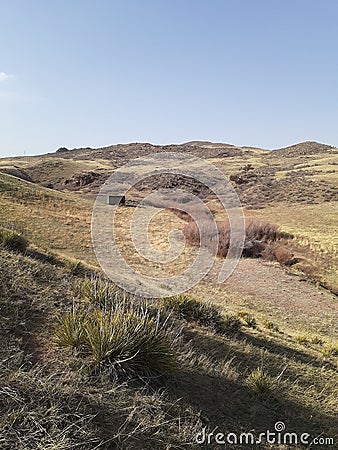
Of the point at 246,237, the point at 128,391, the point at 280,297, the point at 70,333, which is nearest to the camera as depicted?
the point at 128,391

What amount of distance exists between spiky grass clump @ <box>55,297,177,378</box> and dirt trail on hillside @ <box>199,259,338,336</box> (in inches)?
255

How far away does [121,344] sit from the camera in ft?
14.6

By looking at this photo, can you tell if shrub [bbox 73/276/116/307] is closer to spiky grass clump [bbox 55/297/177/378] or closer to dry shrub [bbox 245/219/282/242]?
spiky grass clump [bbox 55/297/177/378]

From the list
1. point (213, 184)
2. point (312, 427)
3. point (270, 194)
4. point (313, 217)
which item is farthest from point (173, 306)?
point (213, 184)

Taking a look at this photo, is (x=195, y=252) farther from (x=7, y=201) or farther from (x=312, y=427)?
(x=312, y=427)

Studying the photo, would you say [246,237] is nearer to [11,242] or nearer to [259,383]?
[11,242]

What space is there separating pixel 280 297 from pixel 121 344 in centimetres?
1011

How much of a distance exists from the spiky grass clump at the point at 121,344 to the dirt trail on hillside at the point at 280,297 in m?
6.48

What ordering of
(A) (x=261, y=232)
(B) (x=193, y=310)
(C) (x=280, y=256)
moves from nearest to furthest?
(B) (x=193, y=310) → (C) (x=280, y=256) → (A) (x=261, y=232)

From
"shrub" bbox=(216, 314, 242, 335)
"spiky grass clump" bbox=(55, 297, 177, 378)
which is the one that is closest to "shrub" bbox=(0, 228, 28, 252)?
"spiky grass clump" bbox=(55, 297, 177, 378)

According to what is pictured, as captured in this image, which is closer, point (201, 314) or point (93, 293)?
point (93, 293)

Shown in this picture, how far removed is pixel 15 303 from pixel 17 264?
5.80ft

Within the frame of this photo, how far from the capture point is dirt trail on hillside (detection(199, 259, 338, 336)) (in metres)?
11.2

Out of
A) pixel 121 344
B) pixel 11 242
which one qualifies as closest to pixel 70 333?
pixel 121 344
